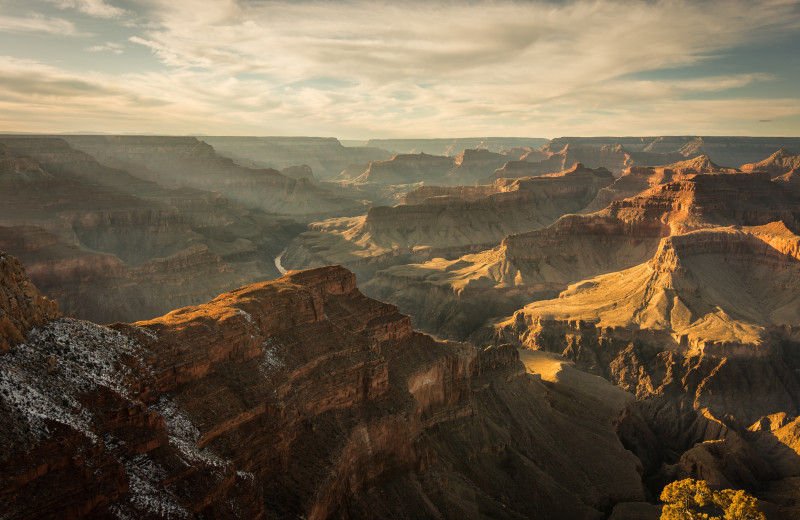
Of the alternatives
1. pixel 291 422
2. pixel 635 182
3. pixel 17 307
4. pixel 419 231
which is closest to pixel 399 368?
pixel 291 422

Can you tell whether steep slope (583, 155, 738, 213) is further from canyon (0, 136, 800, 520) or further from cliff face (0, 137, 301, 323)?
cliff face (0, 137, 301, 323)

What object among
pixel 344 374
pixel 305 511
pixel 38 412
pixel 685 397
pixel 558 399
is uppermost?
pixel 38 412

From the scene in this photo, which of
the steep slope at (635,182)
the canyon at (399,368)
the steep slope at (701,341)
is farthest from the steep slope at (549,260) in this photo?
the steep slope at (635,182)

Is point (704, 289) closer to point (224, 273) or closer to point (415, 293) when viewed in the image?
point (415, 293)

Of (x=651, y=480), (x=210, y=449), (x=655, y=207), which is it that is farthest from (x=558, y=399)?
(x=655, y=207)

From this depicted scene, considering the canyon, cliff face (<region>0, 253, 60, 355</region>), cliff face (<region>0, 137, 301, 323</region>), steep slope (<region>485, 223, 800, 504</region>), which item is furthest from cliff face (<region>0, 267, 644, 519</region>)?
cliff face (<region>0, 137, 301, 323</region>)
